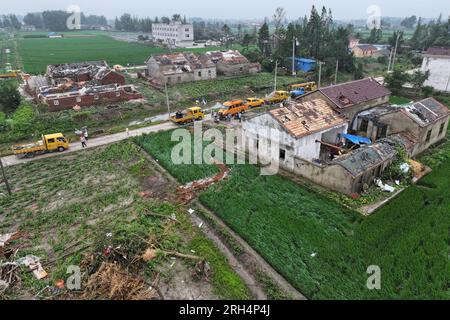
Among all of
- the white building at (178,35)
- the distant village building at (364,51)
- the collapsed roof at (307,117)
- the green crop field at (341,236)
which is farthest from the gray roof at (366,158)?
the white building at (178,35)

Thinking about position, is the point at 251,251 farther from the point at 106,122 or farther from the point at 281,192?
the point at 106,122

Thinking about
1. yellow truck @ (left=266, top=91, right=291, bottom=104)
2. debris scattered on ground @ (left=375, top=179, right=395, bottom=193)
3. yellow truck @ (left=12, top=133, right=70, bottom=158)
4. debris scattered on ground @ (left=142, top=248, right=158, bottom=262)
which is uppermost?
yellow truck @ (left=266, top=91, right=291, bottom=104)

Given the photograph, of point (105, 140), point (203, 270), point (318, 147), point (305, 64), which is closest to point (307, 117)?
point (318, 147)

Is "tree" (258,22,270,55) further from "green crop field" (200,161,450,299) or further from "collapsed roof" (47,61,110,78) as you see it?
"green crop field" (200,161,450,299)

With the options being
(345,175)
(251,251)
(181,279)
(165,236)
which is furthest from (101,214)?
(345,175)

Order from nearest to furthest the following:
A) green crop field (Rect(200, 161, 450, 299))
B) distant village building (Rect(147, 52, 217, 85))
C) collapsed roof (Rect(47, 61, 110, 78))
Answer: green crop field (Rect(200, 161, 450, 299))
collapsed roof (Rect(47, 61, 110, 78))
distant village building (Rect(147, 52, 217, 85))

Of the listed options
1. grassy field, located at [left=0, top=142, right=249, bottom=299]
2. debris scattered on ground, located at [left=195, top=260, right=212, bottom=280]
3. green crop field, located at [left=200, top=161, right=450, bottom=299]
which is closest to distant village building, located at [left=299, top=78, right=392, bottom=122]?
green crop field, located at [left=200, top=161, right=450, bottom=299]

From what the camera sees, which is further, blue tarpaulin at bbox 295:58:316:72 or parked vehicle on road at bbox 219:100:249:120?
blue tarpaulin at bbox 295:58:316:72

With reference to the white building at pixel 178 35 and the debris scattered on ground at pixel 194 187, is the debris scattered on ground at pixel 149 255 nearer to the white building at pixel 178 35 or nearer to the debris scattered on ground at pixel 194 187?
→ the debris scattered on ground at pixel 194 187
